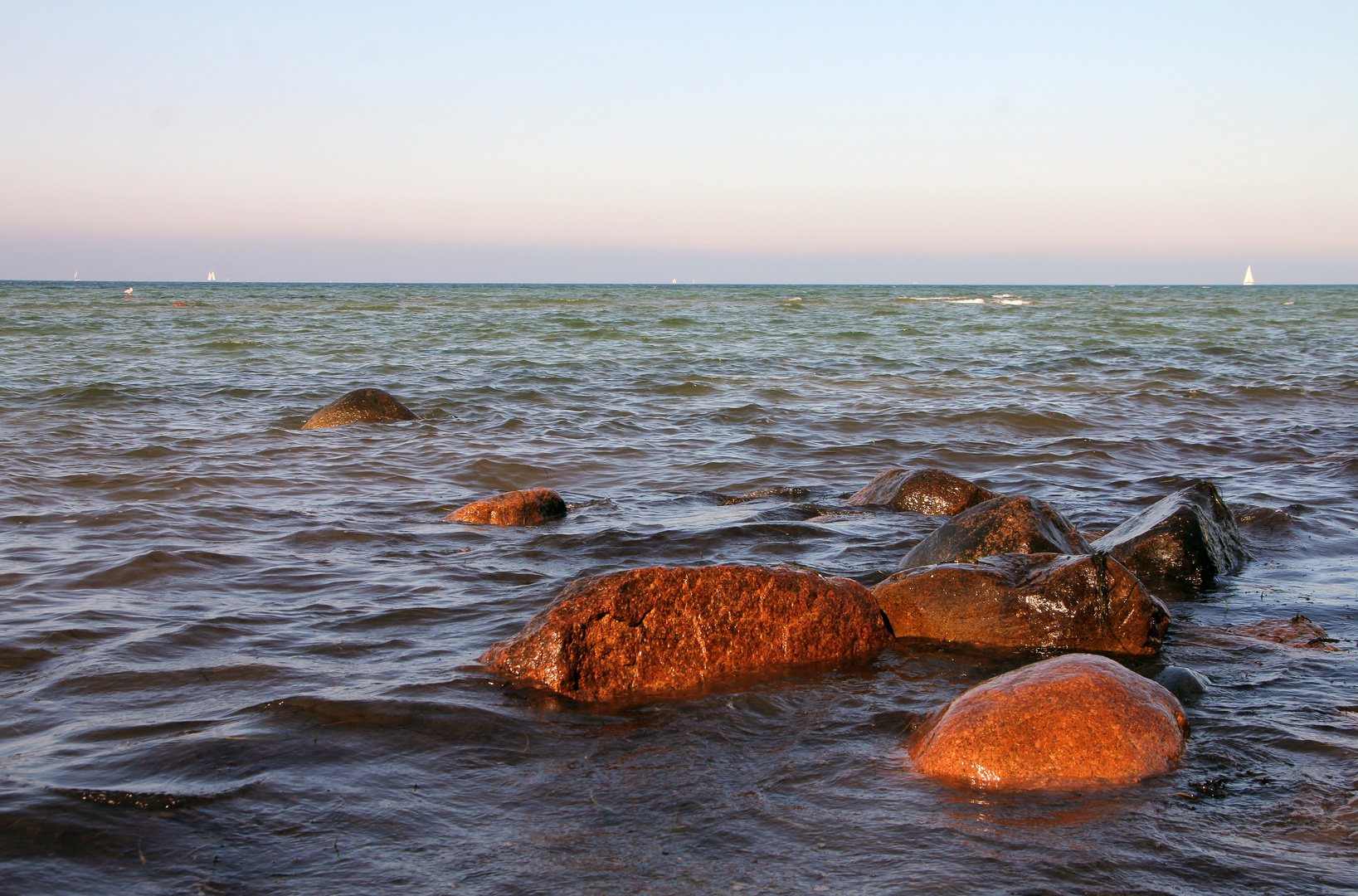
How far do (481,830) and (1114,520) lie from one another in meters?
5.34

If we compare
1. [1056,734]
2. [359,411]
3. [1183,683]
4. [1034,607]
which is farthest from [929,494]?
[359,411]

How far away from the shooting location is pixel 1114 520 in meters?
6.75

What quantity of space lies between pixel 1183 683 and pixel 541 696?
248 cm

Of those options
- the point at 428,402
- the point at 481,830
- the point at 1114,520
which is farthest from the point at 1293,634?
the point at 428,402

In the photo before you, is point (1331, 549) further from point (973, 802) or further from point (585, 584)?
point (585, 584)

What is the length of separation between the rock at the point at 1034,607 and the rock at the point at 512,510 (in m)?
2.72

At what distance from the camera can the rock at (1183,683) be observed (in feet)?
12.2

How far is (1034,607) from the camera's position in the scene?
442cm

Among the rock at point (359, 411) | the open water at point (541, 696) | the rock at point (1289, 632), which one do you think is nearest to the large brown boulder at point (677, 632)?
the open water at point (541, 696)

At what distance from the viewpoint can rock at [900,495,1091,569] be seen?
5145mm

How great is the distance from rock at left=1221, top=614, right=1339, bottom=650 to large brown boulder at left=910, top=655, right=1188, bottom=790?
137 cm

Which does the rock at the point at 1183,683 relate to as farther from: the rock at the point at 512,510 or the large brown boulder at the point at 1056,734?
the rock at the point at 512,510

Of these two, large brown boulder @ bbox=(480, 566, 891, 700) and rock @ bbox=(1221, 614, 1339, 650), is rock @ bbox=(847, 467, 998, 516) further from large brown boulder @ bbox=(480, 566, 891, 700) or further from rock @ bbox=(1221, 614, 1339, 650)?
large brown boulder @ bbox=(480, 566, 891, 700)

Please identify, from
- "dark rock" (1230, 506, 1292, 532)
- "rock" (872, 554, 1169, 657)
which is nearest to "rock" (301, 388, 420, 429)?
"rock" (872, 554, 1169, 657)
